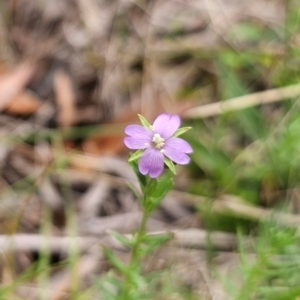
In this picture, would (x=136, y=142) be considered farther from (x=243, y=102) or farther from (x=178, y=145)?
(x=243, y=102)

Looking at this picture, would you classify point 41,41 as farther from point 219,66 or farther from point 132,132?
point 132,132

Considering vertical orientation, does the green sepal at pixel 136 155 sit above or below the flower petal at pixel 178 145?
below

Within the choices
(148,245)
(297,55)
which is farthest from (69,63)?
(148,245)

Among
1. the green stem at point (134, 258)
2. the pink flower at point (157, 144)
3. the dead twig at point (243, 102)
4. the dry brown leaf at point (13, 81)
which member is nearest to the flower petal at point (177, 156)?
the pink flower at point (157, 144)

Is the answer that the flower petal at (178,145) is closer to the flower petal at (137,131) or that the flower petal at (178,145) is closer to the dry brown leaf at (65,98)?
the flower petal at (137,131)

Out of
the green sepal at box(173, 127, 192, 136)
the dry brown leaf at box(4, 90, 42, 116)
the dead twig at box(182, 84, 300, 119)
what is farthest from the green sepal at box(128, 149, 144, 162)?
the dry brown leaf at box(4, 90, 42, 116)
